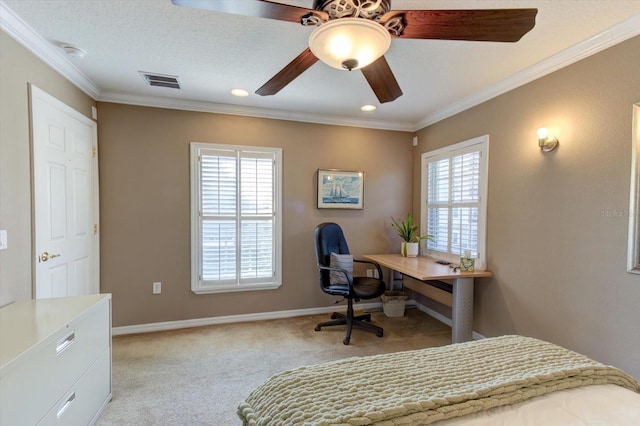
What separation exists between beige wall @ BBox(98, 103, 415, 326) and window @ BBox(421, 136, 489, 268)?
812 millimetres

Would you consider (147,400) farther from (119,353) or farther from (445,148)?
(445,148)

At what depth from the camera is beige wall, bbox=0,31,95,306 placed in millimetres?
1829

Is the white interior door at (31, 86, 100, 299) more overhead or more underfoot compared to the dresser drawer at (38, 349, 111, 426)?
more overhead

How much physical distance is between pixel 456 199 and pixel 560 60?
1506 mm

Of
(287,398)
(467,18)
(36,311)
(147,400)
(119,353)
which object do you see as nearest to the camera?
(287,398)

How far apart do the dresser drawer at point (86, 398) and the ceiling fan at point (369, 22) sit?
6.46ft

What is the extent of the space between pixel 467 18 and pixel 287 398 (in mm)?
1681

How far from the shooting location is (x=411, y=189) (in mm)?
4188

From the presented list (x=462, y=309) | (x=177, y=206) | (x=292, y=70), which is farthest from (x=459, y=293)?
(x=177, y=206)

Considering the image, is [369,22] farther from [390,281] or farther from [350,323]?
[390,281]

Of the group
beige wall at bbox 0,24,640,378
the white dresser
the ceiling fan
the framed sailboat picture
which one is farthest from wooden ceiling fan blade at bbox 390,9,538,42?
the framed sailboat picture

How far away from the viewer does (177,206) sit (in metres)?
3.31

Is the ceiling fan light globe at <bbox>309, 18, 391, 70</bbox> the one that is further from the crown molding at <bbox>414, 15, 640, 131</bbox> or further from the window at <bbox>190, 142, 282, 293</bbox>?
the window at <bbox>190, 142, 282, 293</bbox>

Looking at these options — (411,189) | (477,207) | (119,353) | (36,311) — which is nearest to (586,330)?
(477,207)
